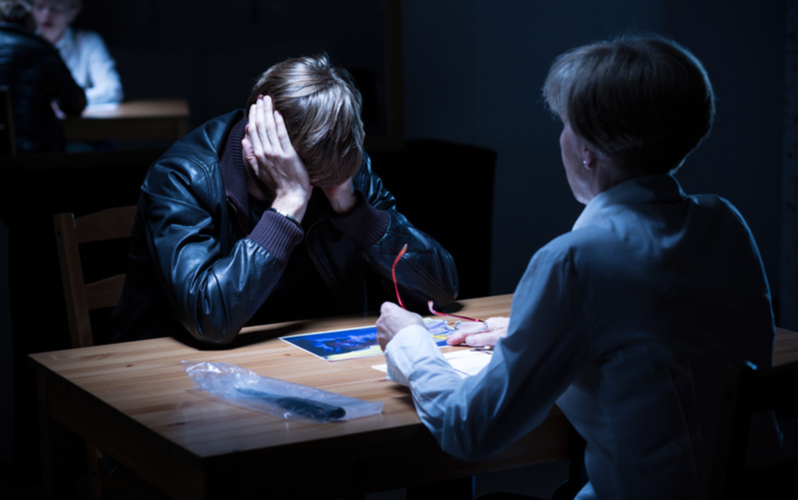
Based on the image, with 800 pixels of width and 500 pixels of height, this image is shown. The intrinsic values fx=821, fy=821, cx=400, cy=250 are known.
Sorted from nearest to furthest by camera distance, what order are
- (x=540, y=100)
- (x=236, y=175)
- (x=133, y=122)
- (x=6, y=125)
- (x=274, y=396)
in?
(x=274, y=396) < (x=236, y=175) < (x=6, y=125) < (x=133, y=122) < (x=540, y=100)

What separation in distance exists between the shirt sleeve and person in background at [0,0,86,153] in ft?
6.40

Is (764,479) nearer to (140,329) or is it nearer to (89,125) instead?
(140,329)

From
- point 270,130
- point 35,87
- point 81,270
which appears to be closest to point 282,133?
point 270,130

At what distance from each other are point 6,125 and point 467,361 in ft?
5.86

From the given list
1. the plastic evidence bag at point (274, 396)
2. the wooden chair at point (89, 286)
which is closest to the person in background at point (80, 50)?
the wooden chair at point (89, 286)

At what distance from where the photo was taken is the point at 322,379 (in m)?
1.33

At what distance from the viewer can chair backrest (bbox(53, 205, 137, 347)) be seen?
1.76 m

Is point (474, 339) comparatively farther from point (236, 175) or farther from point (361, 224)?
point (236, 175)

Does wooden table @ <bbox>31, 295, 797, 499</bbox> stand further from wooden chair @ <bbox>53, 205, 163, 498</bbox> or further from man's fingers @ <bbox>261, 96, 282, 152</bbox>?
man's fingers @ <bbox>261, 96, 282, 152</bbox>

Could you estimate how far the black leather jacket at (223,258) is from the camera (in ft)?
5.06

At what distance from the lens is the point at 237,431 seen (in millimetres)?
1088

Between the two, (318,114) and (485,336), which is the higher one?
(318,114)

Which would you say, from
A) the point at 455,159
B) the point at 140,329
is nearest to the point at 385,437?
the point at 140,329

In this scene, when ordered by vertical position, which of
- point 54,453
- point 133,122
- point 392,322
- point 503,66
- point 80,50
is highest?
point 80,50
